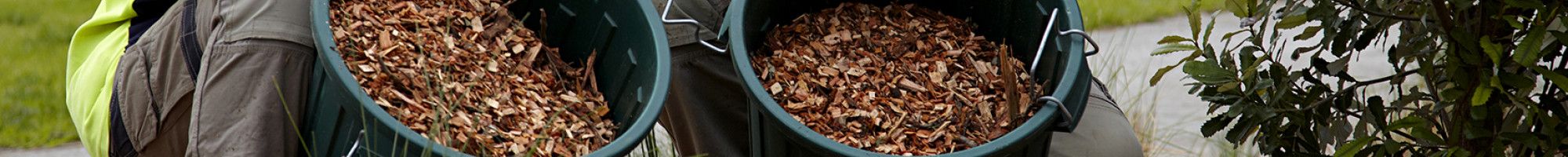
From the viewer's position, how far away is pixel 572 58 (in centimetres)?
209

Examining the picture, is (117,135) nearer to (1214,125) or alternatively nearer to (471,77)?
(471,77)

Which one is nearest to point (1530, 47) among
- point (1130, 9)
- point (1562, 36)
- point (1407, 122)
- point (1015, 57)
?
point (1562, 36)

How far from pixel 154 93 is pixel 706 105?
0.78 m

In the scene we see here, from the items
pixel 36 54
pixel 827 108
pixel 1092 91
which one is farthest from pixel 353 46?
pixel 36 54

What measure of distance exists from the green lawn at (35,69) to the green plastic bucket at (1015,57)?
2231 mm

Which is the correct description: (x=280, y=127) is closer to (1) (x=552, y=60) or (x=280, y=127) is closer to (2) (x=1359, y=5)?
(1) (x=552, y=60)

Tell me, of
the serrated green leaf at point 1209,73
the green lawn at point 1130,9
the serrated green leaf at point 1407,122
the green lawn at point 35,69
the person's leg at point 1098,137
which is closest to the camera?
the serrated green leaf at point 1407,122

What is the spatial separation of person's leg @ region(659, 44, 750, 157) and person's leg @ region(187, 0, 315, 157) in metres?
0.55

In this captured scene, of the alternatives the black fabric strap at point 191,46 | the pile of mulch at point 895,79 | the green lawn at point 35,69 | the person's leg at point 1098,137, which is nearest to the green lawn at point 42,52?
the green lawn at point 35,69

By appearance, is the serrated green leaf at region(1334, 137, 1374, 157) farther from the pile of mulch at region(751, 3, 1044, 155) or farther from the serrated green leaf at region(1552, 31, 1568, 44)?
the pile of mulch at region(751, 3, 1044, 155)

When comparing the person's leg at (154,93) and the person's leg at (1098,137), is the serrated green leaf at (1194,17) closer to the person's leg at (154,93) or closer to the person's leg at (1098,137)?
the person's leg at (1098,137)

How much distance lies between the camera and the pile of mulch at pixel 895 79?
6.07 feet

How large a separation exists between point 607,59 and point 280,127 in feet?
1.39

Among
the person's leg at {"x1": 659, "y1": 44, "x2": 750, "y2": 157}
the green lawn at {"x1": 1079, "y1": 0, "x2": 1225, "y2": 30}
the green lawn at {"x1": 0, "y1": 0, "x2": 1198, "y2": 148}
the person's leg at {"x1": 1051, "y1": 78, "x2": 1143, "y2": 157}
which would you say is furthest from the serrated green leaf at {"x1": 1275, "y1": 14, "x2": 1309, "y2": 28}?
the green lawn at {"x1": 1079, "y1": 0, "x2": 1225, "y2": 30}
